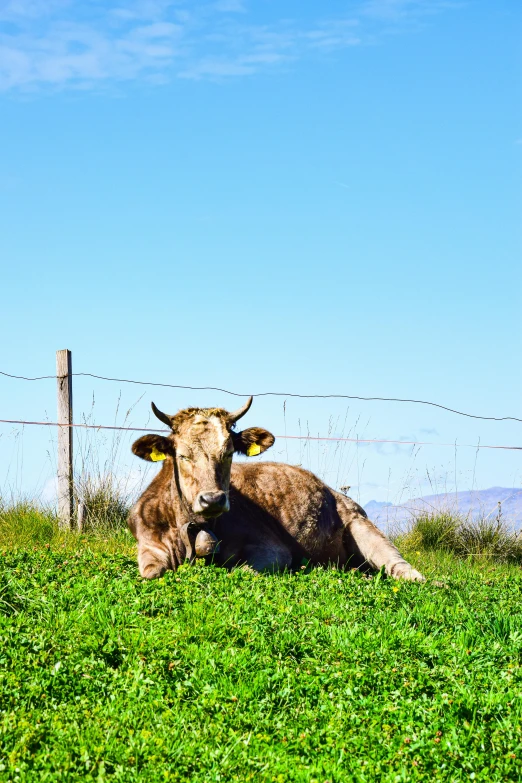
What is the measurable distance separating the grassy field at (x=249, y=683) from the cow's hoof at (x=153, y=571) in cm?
84

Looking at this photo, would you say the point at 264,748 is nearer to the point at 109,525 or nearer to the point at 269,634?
the point at 269,634

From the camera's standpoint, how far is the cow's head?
34.7ft

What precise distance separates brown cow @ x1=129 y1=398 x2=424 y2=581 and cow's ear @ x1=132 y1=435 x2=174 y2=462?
1 centimetres

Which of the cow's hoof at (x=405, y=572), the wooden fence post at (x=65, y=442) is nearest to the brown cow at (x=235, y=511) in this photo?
the cow's hoof at (x=405, y=572)

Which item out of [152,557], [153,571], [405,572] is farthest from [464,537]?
[153,571]

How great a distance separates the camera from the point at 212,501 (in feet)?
33.8

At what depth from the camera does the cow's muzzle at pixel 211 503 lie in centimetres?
1032

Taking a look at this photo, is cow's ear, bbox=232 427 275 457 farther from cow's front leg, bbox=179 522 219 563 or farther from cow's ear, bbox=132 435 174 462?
cow's front leg, bbox=179 522 219 563

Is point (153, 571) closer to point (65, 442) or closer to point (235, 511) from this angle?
point (235, 511)

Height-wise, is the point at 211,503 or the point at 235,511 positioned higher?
the point at 211,503

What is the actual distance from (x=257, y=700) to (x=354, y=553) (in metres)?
6.66

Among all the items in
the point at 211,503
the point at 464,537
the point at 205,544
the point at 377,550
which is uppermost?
the point at 211,503

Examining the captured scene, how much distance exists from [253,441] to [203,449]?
107 cm

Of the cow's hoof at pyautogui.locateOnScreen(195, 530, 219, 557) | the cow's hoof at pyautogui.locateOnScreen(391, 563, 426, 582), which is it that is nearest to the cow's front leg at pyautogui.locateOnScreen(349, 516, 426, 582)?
the cow's hoof at pyautogui.locateOnScreen(391, 563, 426, 582)
